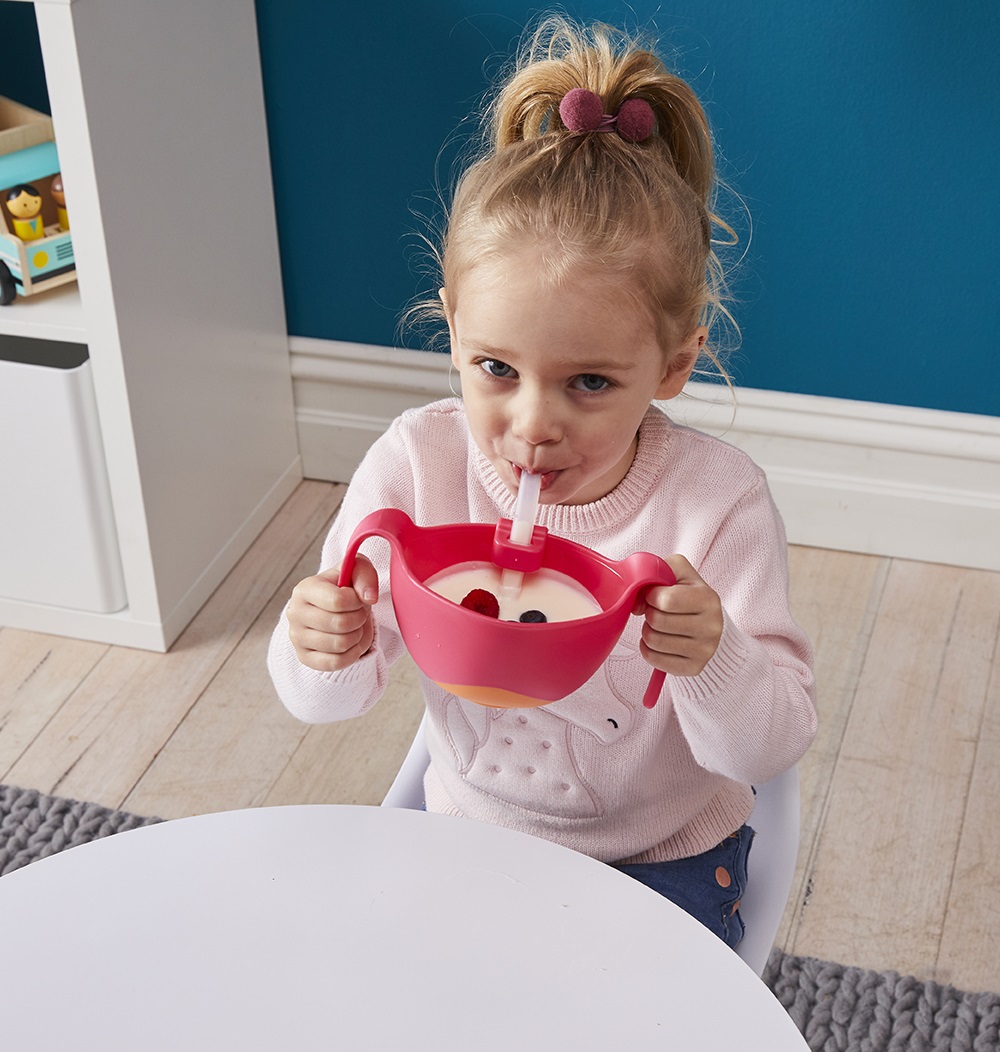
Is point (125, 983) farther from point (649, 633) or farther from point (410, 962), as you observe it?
point (649, 633)

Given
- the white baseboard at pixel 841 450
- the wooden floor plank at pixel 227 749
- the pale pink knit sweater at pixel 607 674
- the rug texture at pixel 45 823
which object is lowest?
the wooden floor plank at pixel 227 749

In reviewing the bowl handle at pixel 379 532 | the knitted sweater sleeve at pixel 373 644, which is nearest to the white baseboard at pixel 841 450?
the knitted sweater sleeve at pixel 373 644

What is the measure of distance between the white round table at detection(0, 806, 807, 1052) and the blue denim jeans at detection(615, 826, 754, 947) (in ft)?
0.86

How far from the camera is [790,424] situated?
1.89 meters

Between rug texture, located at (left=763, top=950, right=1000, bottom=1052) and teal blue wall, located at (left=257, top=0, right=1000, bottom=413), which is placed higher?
teal blue wall, located at (left=257, top=0, right=1000, bottom=413)

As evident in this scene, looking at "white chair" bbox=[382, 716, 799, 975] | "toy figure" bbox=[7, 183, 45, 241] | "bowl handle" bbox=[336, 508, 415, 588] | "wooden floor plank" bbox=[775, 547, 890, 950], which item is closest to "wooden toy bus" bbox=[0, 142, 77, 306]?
"toy figure" bbox=[7, 183, 45, 241]

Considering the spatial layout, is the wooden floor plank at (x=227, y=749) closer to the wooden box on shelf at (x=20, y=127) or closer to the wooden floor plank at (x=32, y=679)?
the wooden floor plank at (x=32, y=679)

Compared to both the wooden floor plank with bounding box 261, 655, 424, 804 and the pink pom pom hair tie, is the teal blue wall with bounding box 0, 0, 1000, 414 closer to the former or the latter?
the wooden floor plank with bounding box 261, 655, 424, 804

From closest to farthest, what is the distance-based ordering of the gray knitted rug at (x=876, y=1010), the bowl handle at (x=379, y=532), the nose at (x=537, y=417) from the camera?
the bowl handle at (x=379, y=532)
the nose at (x=537, y=417)
the gray knitted rug at (x=876, y=1010)

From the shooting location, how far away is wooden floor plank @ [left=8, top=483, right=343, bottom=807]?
1.57 meters

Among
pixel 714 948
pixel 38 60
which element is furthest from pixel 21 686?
pixel 714 948

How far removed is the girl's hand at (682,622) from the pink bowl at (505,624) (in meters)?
0.02

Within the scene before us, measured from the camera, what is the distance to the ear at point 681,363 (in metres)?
0.91

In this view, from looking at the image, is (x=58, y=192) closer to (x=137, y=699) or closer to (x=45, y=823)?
(x=137, y=699)
